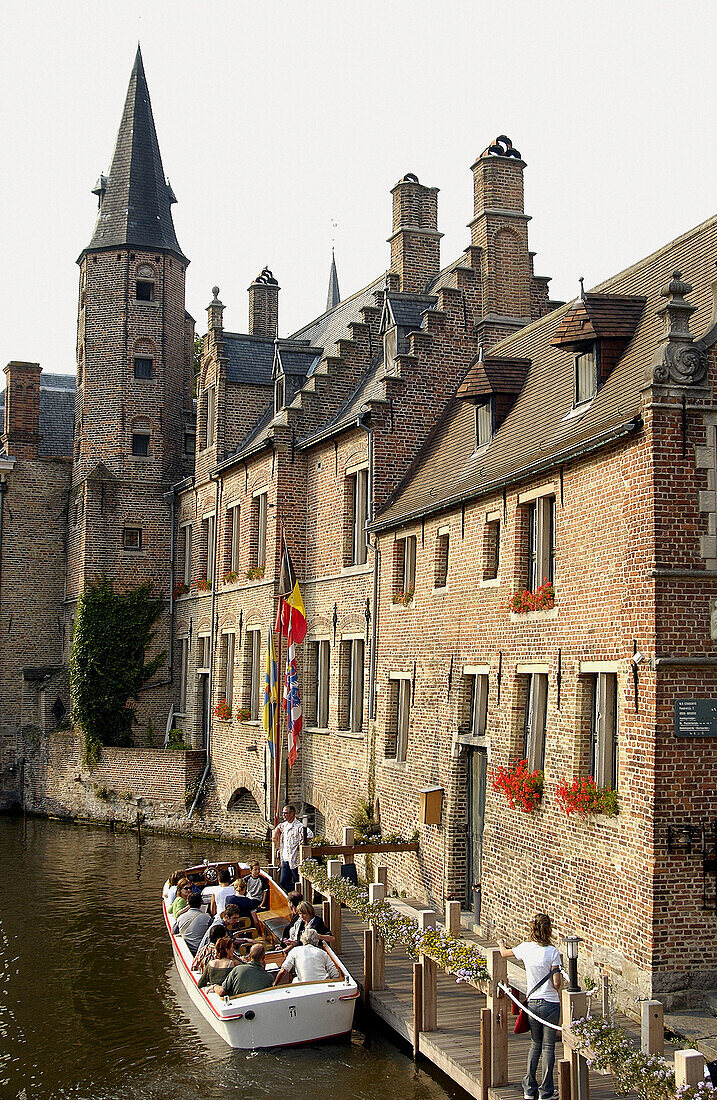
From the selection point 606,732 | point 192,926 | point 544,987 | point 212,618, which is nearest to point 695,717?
point 606,732

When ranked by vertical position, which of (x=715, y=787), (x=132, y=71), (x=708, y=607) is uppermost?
(x=132, y=71)

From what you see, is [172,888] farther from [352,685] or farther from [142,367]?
[142,367]

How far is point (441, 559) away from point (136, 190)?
22234 mm

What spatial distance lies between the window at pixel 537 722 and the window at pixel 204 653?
1745 centimetres

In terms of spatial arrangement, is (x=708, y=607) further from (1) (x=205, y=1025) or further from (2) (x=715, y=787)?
(1) (x=205, y=1025)

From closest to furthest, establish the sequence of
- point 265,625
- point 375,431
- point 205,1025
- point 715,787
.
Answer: point 715,787 → point 205,1025 → point 375,431 → point 265,625

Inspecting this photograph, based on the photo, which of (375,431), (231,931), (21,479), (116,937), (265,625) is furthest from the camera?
(21,479)

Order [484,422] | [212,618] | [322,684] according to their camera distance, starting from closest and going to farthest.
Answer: [484,422]
[322,684]
[212,618]

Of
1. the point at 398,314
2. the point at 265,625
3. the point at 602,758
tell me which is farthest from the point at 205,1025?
the point at 398,314

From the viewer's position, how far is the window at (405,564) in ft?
63.6

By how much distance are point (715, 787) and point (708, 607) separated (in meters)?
1.82

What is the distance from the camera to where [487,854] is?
15094mm

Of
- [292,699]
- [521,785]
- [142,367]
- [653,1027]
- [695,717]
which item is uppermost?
[142,367]

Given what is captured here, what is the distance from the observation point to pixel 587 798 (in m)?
12.1
